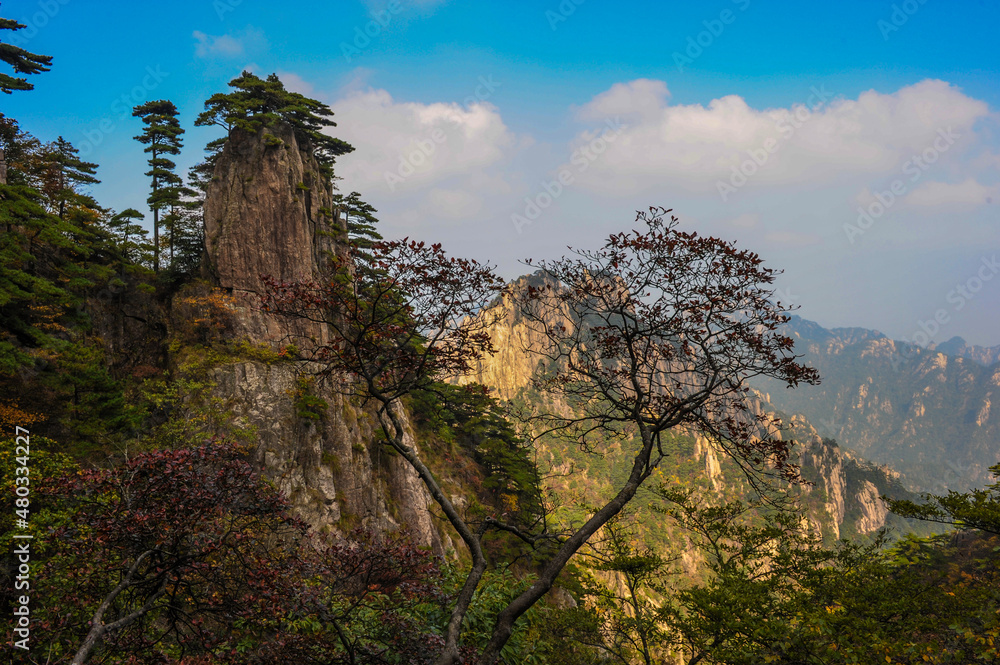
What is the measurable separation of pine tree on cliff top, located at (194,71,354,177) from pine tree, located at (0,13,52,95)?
725cm

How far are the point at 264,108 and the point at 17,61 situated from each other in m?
10.7

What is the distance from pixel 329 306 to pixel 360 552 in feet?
10.1

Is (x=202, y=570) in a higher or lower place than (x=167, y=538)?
lower

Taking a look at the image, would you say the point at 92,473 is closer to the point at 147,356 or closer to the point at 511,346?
the point at 147,356

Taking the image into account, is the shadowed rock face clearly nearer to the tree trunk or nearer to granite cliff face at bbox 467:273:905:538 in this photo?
the tree trunk

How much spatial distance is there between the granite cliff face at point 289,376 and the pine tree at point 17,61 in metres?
8.05

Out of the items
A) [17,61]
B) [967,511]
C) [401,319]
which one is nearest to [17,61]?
[17,61]

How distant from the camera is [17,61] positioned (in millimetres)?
19328

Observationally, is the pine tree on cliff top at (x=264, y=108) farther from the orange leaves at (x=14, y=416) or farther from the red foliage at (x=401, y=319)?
the red foliage at (x=401, y=319)

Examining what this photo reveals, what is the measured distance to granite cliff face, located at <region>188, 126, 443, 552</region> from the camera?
894 inches

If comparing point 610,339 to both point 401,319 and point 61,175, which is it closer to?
point 401,319

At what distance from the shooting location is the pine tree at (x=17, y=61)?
1883cm

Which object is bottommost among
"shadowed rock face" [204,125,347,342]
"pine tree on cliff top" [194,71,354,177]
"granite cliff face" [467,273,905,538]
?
"granite cliff face" [467,273,905,538]

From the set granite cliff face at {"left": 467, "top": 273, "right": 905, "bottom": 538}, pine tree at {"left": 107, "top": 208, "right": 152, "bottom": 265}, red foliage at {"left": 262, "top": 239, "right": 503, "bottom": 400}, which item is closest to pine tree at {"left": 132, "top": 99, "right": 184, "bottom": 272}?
pine tree at {"left": 107, "top": 208, "right": 152, "bottom": 265}
